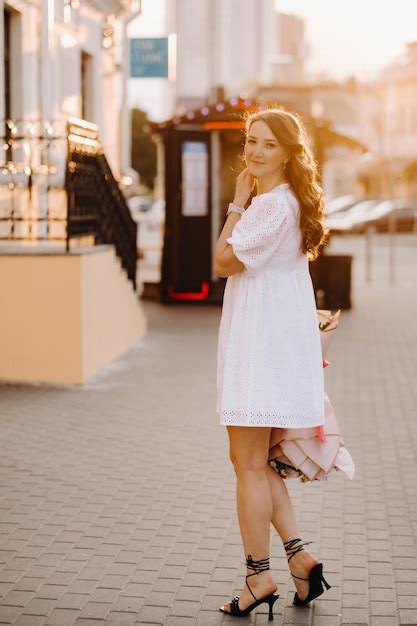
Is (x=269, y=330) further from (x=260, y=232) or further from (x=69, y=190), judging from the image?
(x=69, y=190)

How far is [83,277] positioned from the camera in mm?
10594

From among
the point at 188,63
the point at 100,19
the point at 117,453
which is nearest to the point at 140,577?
the point at 117,453

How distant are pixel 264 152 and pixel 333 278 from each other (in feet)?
43.2

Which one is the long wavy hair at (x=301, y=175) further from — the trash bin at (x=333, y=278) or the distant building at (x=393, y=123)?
the distant building at (x=393, y=123)

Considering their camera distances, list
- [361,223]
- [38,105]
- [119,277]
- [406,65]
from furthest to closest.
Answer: [406,65]
[361,223]
[38,105]
[119,277]

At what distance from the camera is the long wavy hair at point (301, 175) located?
15.4 ft

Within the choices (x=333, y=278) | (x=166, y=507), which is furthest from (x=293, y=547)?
(x=333, y=278)

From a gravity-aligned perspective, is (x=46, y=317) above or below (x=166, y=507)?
above

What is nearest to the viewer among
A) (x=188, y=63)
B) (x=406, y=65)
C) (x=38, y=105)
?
(x=38, y=105)

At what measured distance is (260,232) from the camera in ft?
15.1

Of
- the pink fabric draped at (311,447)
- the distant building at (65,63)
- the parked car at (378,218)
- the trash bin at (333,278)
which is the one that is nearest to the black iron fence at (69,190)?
the distant building at (65,63)

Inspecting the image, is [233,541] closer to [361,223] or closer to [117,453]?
[117,453]

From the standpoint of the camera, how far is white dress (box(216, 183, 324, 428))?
4613 mm

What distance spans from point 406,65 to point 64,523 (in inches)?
3011
